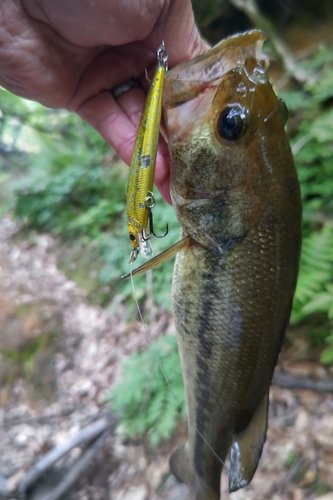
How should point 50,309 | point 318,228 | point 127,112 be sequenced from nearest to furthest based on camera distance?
point 127,112 → point 318,228 → point 50,309

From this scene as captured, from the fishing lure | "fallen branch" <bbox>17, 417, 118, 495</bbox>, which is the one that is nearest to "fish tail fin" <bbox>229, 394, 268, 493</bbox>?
the fishing lure

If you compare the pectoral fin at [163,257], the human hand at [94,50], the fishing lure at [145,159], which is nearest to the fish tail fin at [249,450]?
the pectoral fin at [163,257]

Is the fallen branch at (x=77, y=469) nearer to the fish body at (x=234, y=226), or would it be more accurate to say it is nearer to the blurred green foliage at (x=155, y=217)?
the blurred green foliage at (x=155, y=217)

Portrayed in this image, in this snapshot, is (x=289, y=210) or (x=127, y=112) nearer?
(x=289, y=210)

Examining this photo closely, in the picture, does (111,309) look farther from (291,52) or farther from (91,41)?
(291,52)

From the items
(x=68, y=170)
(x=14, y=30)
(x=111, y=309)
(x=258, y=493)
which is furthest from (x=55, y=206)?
(x=258, y=493)

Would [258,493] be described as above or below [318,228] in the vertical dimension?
below

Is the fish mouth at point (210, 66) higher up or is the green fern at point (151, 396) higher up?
the fish mouth at point (210, 66)

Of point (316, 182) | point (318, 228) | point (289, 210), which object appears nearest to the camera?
point (289, 210)
